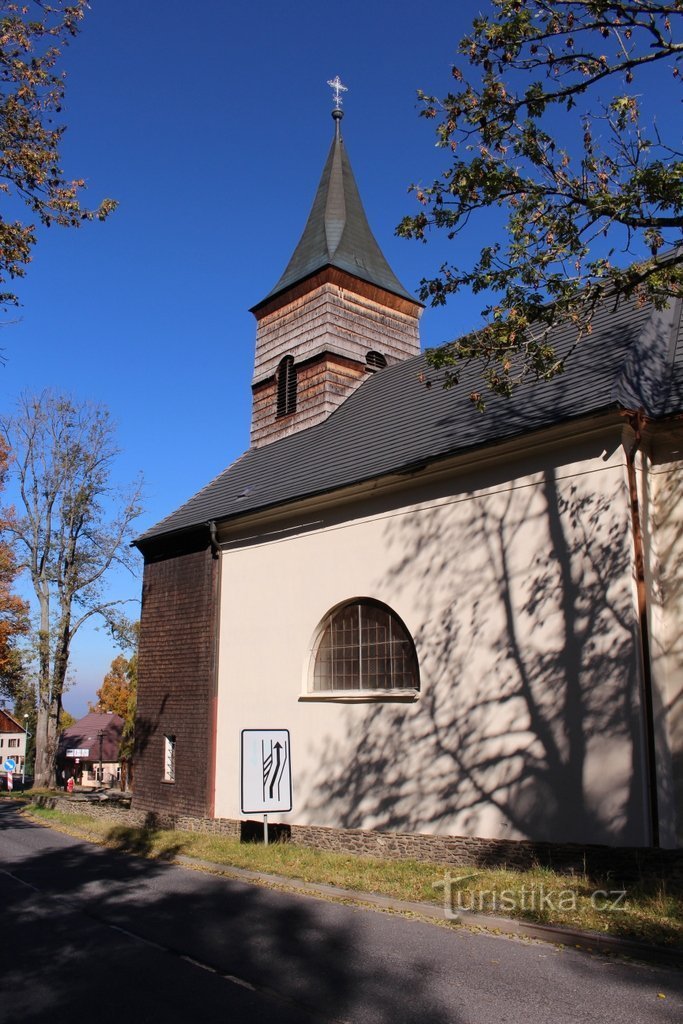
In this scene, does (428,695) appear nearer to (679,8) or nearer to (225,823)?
(225,823)

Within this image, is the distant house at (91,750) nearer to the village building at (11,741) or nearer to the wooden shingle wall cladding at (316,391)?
the village building at (11,741)

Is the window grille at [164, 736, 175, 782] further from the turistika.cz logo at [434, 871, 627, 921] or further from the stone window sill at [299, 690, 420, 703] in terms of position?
the turistika.cz logo at [434, 871, 627, 921]

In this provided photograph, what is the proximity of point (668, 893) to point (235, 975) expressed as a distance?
4681 millimetres

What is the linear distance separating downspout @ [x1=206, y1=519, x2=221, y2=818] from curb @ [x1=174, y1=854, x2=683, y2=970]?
5262 mm

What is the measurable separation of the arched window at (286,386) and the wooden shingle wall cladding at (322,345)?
18 cm

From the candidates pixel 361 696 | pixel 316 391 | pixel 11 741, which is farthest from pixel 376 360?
pixel 11 741

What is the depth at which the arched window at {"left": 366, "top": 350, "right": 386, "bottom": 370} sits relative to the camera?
2147 cm

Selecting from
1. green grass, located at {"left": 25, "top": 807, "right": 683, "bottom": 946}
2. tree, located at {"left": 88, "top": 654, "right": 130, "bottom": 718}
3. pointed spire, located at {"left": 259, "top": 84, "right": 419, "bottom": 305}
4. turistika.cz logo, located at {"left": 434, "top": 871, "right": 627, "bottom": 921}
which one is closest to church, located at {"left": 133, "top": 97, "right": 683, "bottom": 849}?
green grass, located at {"left": 25, "top": 807, "right": 683, "bottom": 946}

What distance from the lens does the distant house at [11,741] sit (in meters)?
76.1

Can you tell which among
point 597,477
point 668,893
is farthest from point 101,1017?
point 597,477

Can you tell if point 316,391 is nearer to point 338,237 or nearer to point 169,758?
point 338,237

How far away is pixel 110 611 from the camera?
3027 cm

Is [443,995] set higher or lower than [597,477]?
lower

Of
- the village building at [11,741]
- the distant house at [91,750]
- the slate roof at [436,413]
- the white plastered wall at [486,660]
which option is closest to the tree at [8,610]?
the slate roof at [436,413]
